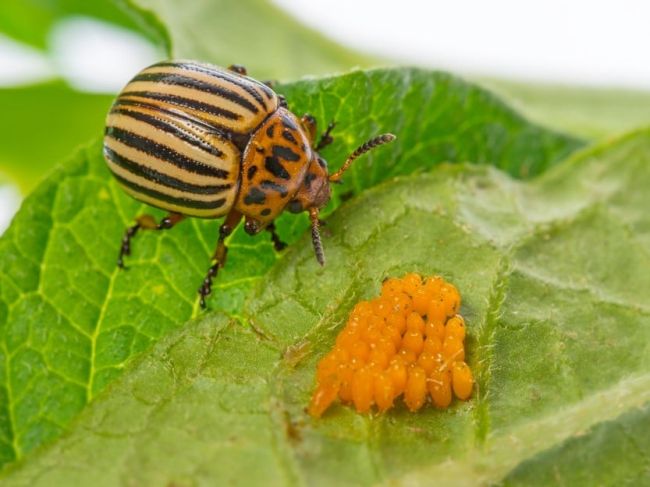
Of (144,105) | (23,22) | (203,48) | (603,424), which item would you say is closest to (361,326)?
(603,424)

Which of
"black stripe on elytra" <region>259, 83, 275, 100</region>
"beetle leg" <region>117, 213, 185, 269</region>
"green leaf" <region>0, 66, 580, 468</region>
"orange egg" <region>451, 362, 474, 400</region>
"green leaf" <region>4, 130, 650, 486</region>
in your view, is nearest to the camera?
"green leaf" <region>4, 130, 650, 486</region>

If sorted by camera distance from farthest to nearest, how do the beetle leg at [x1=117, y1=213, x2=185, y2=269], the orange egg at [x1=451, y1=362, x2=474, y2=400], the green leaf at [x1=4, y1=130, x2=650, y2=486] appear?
the beetle leg at [x1=117, y1=213, x2=185, y2=269]
the orange egg at [x1=451, y1=362, x2=474, y2=400]
the green leaf at [x1=4, y1=130, x2=650, y2=486]

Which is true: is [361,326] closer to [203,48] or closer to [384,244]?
[384,244]

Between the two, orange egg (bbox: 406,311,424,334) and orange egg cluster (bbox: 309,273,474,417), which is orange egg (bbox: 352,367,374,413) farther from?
orange egg (bbox: 406,311,424,334)

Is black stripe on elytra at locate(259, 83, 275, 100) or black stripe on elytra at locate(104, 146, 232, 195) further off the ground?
black stripe on elytra at locate(259, 83, 275, 100)

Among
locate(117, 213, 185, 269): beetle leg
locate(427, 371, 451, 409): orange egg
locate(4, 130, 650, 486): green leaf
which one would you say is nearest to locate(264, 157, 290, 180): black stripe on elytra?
locate(4, 130, 650, 486): green leaf

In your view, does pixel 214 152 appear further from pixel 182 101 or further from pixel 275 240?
pixel 275 240

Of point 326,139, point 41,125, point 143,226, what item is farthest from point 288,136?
point 41,125
